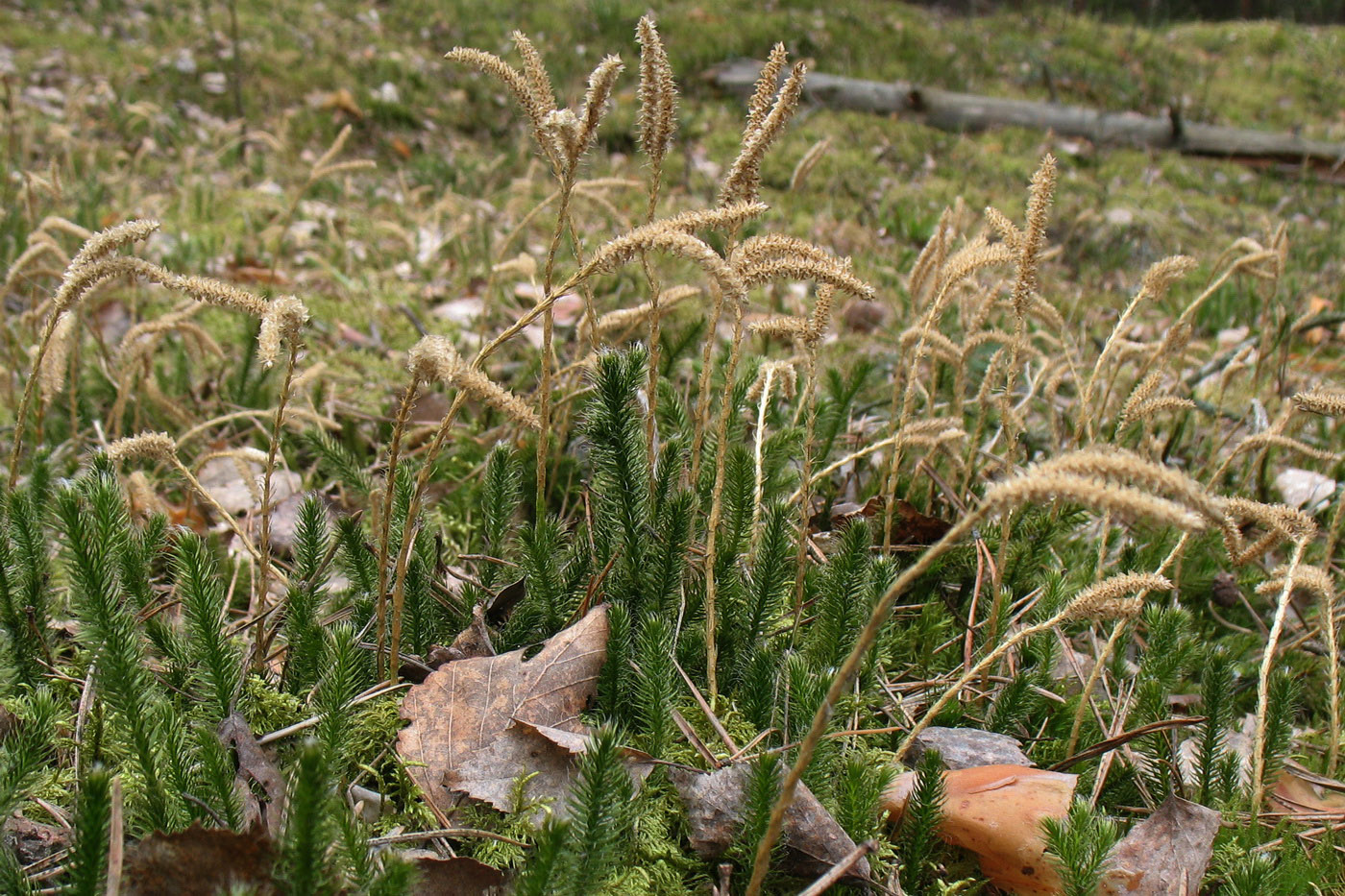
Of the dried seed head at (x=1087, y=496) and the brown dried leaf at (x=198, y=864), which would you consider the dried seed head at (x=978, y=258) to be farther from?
the brown dried leaf at (x=198, y=864)

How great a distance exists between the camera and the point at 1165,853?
145 cm

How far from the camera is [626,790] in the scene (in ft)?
4.11

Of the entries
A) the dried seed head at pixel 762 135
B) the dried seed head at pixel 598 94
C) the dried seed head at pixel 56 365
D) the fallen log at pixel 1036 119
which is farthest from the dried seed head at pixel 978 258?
the fallen log at pixel 1036 119

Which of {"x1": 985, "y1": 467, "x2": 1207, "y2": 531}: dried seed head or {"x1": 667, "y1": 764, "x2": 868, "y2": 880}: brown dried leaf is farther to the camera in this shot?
{"x1": 667, "y1": 764, "x2": 868, "y2": 880}: brown dried leaf

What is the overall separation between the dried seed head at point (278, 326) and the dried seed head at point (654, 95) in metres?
0.58

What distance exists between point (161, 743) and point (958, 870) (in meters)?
1.25

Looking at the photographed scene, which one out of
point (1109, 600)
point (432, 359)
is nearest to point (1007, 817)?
point (1109, 600)

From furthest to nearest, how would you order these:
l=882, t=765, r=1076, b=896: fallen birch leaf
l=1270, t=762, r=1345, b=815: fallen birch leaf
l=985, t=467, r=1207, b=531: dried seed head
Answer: l=1270, t=762, r=1345, b=815: fallen birch leaf → l=882, t=765, r=1076, b=896: fallen birch leaf → l=985, t=467, r=1207, b=531: dried seed head

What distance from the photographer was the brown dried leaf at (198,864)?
107 cm

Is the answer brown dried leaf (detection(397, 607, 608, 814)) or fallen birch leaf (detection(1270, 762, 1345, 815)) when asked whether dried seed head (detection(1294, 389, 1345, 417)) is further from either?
brown dried leaf (detection(397, 607, 608, 814))

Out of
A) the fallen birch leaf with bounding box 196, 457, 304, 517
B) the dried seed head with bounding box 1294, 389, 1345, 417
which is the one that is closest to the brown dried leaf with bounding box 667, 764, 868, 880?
the dried seed head with bounding box 1294, 389, 1345, 417

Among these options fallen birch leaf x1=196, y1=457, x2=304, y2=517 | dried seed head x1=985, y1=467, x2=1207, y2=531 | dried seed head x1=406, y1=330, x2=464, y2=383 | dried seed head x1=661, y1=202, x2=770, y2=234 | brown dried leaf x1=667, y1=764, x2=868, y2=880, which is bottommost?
fallen birch leaf x1=196, y1=457, x2=304, y2=517

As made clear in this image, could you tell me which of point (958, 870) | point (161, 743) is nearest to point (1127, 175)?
point (958, 870)

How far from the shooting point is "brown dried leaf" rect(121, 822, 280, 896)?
3.52 feet
